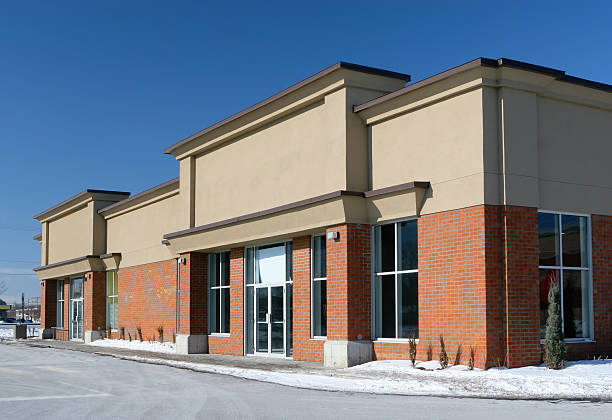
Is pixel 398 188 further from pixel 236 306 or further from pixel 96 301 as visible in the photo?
pixel 96 301

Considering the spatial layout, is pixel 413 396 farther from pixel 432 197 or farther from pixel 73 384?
pixel 73 384

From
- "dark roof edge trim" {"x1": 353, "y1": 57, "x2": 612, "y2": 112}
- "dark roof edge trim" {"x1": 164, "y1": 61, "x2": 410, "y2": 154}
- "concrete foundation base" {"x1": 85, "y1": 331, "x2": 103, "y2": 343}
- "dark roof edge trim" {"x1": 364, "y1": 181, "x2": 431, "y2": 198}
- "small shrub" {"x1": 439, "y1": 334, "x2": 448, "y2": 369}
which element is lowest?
"concrete foundation base" {"x1": 85, "y1": 331, "x2": 103, "y2": 343}

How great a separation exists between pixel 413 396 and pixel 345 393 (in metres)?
1.40

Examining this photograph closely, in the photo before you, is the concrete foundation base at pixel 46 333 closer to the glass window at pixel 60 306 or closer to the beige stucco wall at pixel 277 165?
the glass window at pixel 60 306

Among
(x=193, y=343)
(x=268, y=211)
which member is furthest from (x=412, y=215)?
(x=193, y=343)

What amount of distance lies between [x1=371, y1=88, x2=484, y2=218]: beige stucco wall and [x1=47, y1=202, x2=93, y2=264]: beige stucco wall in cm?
2388

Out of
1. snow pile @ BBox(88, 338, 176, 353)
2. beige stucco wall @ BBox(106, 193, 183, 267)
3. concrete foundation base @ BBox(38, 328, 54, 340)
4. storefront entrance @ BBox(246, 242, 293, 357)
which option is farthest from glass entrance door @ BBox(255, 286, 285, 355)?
concrete foundation base @ BBox(38, 328, 54, 340)

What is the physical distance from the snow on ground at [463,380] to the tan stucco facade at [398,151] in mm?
3733

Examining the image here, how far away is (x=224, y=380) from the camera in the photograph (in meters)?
17.7

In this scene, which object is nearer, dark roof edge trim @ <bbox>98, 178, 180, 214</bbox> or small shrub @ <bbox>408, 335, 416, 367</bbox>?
small shrub @ <bbox>408, 335, 416, 367</bbox>

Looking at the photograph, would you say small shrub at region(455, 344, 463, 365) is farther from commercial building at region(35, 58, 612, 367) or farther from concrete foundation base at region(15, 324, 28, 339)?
concrete foundation base at region(15, 324, 28, 339)

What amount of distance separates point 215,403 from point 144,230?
22472 mm

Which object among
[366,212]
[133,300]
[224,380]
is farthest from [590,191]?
[133,300]

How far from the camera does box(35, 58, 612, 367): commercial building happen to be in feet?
56.9
